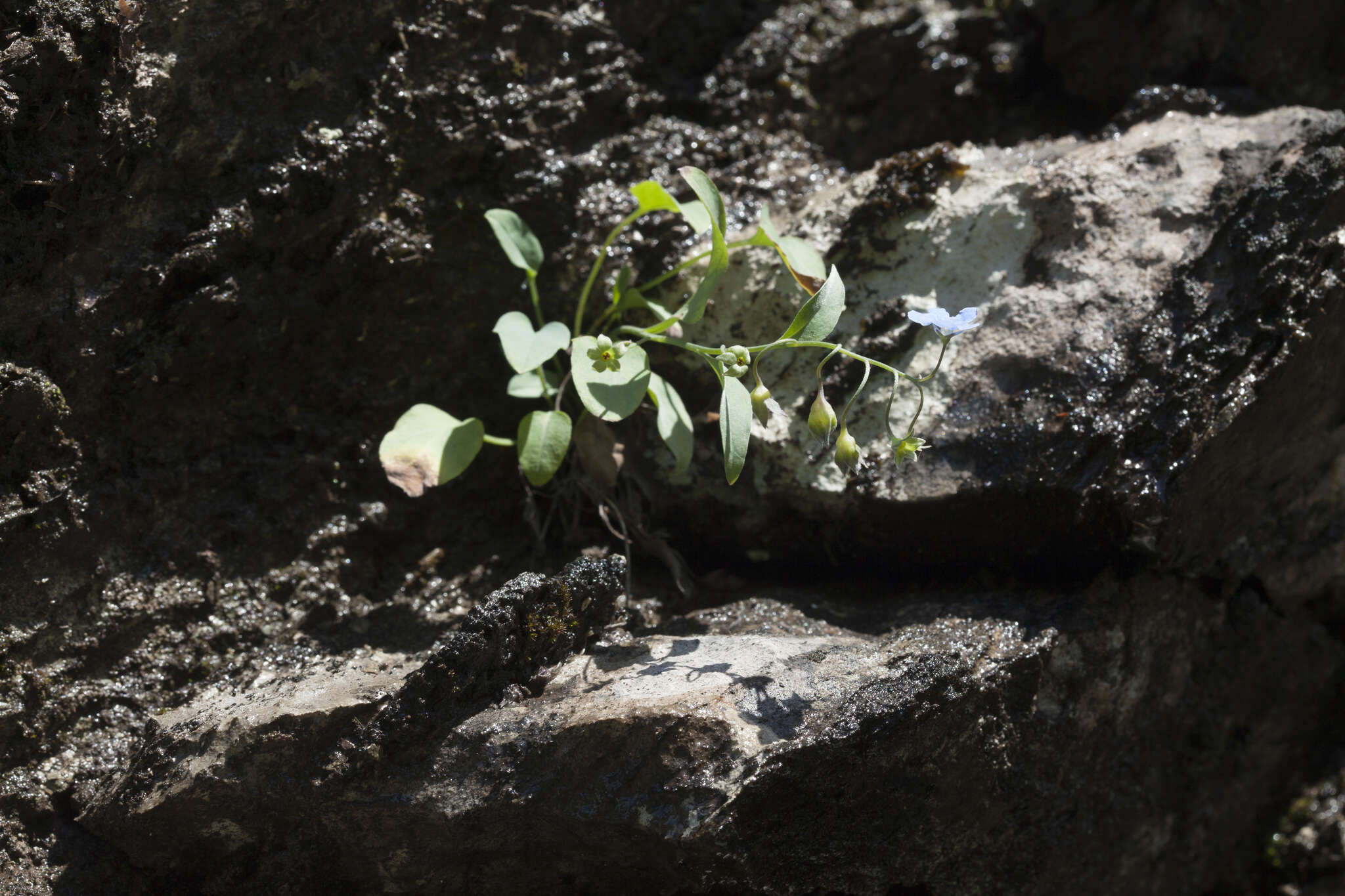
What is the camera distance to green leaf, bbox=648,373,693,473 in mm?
2178

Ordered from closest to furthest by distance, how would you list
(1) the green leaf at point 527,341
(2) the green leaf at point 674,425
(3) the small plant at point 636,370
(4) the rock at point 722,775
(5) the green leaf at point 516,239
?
(4) the rock at point 722,775
(3) the small plant at point 636,370
(1) the green leaf at point 527,341
(2) the green leaf at point 674,425
(5) the green leaf at point 516,239

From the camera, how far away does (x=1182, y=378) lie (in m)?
2.19

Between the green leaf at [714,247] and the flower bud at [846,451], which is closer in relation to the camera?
the flower bud at [846,451]

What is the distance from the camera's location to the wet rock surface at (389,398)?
1.99 metres

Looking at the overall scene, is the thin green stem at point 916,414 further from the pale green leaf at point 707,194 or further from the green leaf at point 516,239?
the green leaf at point 516,239

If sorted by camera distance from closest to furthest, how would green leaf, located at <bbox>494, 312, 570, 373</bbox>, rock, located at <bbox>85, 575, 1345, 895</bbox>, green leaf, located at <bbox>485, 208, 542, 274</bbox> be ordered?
1. rock, located at <bbox>85, 575, 1345, 895</bbox>
2. green leaf, located at <bbox>494, 312, 570, 373</bbox>
3. green leaf, located at <bbox>485, 208, 542, 274</bbox>

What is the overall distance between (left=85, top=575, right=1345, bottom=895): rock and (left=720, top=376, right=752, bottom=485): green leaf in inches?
17.5

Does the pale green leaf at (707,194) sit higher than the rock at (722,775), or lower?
higher

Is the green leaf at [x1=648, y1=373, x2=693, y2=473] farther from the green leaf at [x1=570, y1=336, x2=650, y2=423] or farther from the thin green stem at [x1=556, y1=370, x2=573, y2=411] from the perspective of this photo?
the thin green stem at [x1=556, y1=370, x2=573, y2=411]

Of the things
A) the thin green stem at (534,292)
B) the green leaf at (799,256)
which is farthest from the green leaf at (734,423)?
the thin green stem at (534,292)

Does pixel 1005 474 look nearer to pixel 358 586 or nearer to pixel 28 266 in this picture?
pixel 358 586

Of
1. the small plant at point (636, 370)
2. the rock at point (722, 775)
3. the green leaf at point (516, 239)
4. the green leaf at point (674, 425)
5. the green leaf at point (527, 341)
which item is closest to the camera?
the rock at point (722, 775)

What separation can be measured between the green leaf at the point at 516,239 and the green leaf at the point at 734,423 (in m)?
0.68

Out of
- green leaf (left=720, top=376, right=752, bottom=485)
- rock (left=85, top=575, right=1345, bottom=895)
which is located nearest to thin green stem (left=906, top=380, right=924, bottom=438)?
green leaf (left=720, top=376, right=752, bottom=485)
